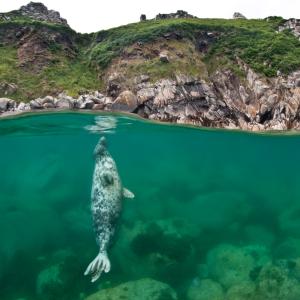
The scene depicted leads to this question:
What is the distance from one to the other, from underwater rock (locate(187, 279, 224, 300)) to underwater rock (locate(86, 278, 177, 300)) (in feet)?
1.68

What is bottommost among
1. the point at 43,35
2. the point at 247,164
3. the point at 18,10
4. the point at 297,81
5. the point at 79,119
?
the point at 247,164

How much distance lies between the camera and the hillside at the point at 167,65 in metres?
33.0

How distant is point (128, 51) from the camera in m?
39.4

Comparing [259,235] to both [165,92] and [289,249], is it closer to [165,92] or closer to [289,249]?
[289,249]

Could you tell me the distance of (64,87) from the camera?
3603 centimetres

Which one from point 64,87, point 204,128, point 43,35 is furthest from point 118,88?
point 43,35

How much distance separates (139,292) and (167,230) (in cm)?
326

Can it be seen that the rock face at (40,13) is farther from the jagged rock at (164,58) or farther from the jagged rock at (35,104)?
the jagged rock at (35,104)

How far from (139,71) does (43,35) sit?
43.0 feet

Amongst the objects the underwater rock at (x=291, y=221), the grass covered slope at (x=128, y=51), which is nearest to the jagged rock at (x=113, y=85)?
the grass covered slope at (x=128, y=51)

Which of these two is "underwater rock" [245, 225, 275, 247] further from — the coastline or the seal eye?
the coastline

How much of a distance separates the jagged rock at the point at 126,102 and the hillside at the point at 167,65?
0.08 m

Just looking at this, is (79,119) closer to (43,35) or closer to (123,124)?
(123,124)

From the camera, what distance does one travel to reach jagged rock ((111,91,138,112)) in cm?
3212
